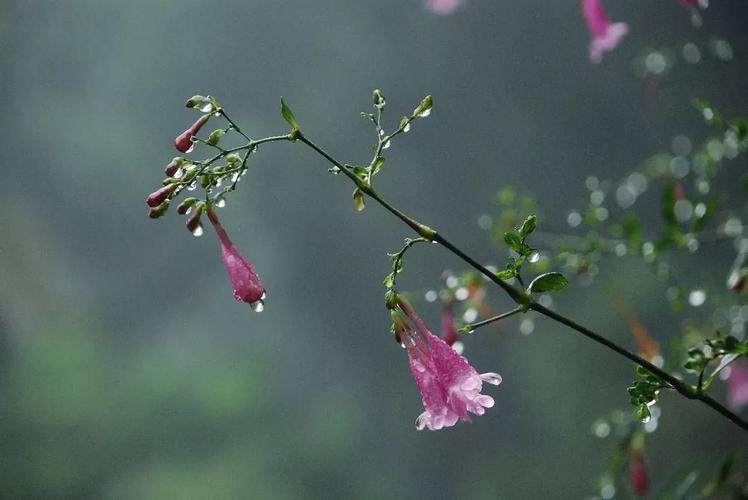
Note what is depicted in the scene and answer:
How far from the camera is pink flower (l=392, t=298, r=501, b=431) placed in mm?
473

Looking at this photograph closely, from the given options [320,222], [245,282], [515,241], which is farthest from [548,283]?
[320,222]

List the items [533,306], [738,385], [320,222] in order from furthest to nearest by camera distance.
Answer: [320,222] < [738,385] < [533,306]

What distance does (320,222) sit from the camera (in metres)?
2.61

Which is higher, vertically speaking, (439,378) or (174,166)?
(174,166)

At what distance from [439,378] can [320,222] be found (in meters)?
2.13

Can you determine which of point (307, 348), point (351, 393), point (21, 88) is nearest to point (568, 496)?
point (351, 393)

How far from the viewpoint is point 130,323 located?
2.47 metres

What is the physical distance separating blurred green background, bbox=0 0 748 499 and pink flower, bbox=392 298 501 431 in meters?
2.01

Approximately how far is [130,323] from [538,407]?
1330mm

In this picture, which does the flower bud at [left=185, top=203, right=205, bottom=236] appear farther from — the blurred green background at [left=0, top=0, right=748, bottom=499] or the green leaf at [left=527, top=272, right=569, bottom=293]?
the blurred green background at [left=0, top=0, right=748, bottom=499]

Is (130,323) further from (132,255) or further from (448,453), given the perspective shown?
(448,453)

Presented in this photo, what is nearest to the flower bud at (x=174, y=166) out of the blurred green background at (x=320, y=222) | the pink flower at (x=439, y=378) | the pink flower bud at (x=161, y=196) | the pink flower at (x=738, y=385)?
the pink flower bud at (x=161, y=196)

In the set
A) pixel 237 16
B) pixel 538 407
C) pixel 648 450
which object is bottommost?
pixel 648 450

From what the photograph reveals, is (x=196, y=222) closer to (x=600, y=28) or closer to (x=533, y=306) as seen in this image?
(x=533, y=306)
